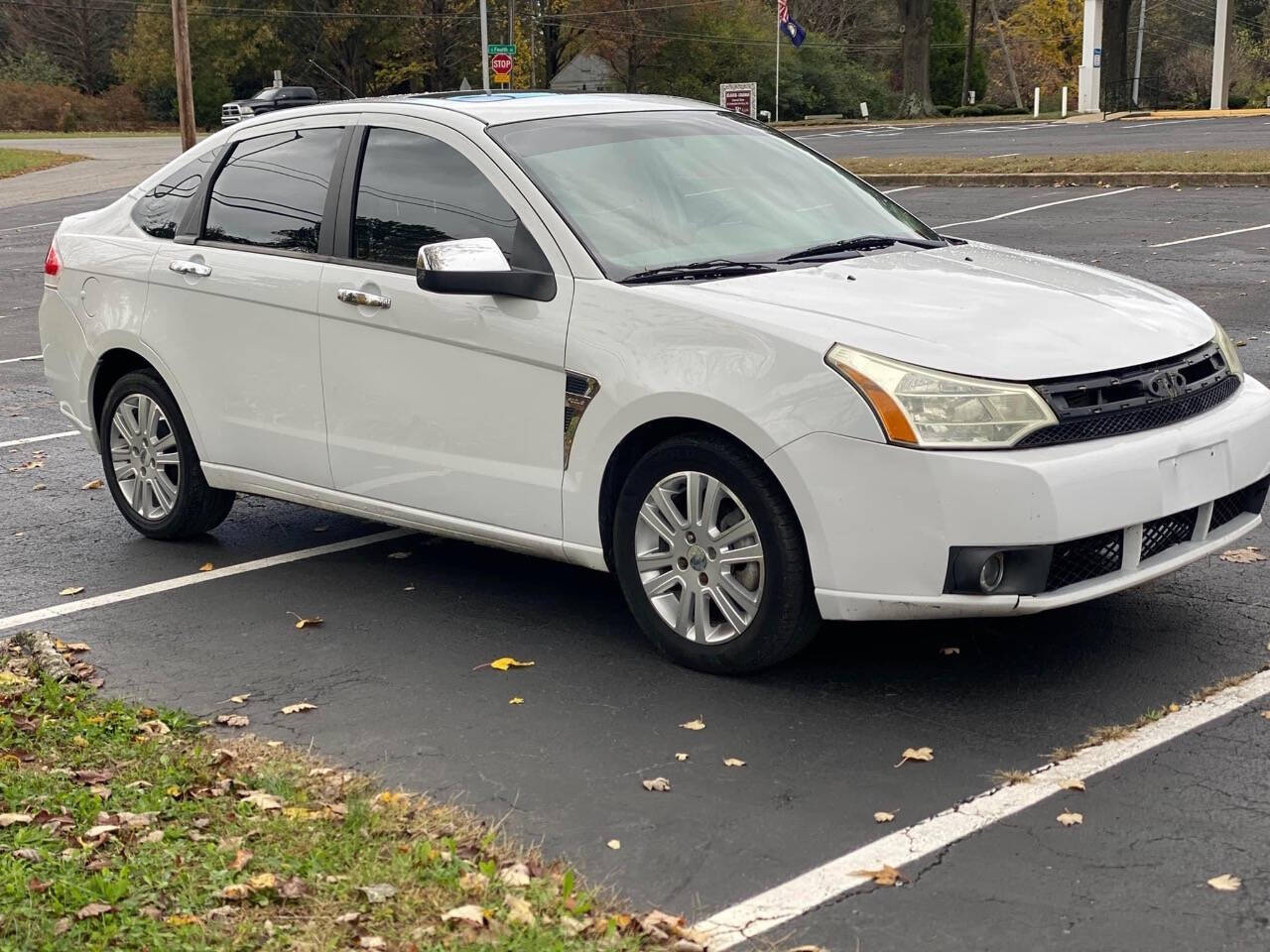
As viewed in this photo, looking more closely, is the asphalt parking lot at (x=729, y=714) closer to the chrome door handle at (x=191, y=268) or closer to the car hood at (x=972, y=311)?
the car hood at (x=972, y=311)

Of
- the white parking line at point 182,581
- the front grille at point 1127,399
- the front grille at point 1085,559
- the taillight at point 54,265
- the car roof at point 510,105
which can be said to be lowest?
the white parking line at point 182,581

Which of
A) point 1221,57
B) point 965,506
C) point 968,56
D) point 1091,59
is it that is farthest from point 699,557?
point 968,56

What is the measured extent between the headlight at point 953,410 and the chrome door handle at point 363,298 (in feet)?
6.61

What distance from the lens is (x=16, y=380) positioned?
38.9 ft

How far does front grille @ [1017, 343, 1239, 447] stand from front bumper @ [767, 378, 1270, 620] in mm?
39

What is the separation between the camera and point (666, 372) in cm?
518

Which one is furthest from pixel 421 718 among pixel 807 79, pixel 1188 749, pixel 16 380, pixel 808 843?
pixel 807 79

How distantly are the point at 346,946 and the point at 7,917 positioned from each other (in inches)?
31.1

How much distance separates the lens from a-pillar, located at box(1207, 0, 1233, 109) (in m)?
44.0

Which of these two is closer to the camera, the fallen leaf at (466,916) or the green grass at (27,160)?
the fallen leaf at (466,916)

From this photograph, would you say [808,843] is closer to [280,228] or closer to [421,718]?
[421,718]

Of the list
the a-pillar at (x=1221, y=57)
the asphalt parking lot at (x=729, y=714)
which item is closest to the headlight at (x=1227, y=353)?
the asphalt parking lot at (x=729, y=714)

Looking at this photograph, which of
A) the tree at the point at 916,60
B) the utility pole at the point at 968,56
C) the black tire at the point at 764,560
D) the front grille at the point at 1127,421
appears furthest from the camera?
the utility pole at the point at 968,56

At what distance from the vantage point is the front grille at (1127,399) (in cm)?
476
